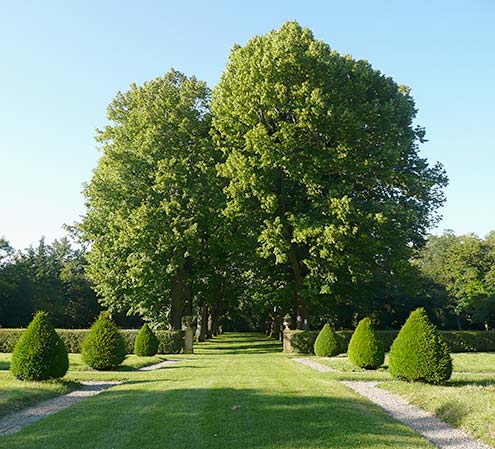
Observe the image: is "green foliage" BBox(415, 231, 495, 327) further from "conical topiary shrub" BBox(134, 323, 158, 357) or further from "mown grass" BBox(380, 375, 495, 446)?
"mown grass" BBox(380, 375, 495, 446)

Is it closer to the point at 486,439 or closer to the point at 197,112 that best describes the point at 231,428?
the point at 486,439

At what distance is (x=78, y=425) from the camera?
333 inches

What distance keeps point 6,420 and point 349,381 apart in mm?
9544

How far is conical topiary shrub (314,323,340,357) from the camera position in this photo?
80.0ft

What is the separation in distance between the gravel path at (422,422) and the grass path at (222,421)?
31 centimetres

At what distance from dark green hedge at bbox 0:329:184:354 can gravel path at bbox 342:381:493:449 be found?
56.4ft

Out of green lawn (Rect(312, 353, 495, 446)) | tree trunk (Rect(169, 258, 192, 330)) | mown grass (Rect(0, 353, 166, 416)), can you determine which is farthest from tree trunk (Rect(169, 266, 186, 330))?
green lawn (Rect(312, 353, 495, 446))

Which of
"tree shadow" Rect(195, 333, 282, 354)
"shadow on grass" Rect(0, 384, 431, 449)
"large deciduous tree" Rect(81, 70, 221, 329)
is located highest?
"large deciduous tree" Rect(81, 70, 221, 329)

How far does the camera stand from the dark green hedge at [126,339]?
28500 mm

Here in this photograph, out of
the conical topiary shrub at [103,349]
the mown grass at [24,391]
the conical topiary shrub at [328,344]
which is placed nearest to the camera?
the mown grass at [24,391]

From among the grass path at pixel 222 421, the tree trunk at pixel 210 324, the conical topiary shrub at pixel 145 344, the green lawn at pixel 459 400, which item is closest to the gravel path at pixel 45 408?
the grass path at pixel 222 421

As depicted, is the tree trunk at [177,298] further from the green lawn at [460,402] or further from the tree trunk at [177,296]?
the green lawn at [460,402]

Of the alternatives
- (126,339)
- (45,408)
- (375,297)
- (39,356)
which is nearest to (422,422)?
(45,408)

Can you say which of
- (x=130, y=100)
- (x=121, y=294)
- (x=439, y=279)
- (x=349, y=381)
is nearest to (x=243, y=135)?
(x=130, y=100)
